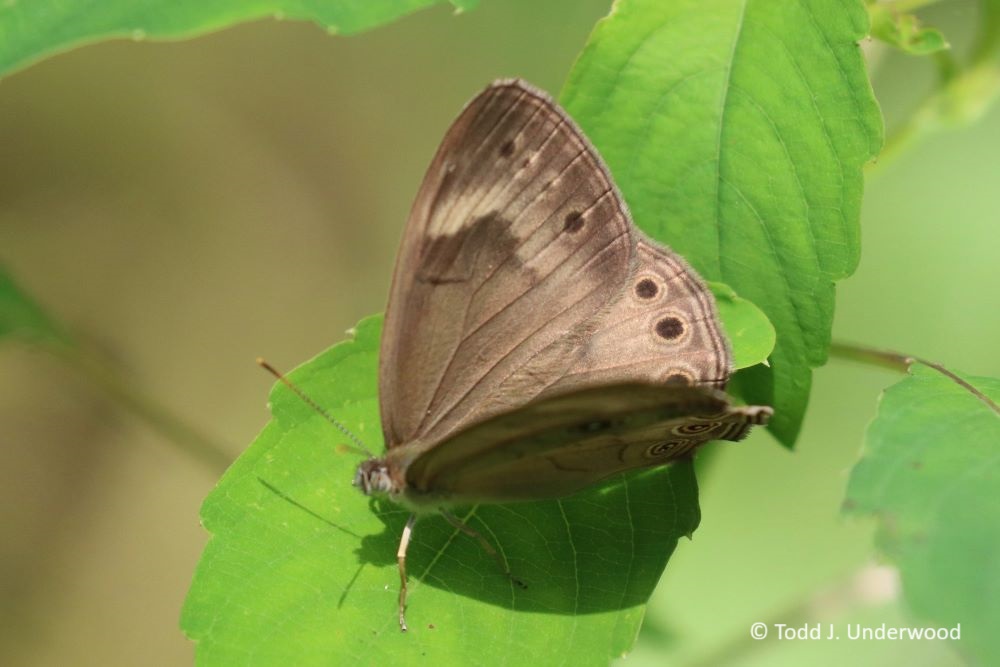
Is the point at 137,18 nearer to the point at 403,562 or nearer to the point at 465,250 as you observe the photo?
the point at 465,250

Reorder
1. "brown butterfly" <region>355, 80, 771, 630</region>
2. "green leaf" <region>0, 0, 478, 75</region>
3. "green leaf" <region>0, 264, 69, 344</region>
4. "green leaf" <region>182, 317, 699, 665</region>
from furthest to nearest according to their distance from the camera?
"green leaf" <region>0, 264, 69, 344</region>, "brown butterfly" <region>355, 80, 771, 630</region>, "green leaf" <region>182, 317, 699, 665</region>, "green leaf" <region>0, 0, 478, 75</region>

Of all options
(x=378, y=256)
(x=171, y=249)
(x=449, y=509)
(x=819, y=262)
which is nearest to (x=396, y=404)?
(x=449, y=509)

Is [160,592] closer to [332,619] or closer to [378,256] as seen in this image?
[378,256]

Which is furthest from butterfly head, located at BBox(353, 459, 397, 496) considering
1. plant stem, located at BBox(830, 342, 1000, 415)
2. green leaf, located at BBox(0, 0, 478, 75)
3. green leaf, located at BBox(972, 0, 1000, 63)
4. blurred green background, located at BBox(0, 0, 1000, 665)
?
blurred green background, located at BBox(0, 0, 1000, 665)

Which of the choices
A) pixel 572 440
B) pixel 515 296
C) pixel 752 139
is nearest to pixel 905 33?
pixel 752 139

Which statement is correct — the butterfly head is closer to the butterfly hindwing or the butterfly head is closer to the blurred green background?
the butterfly hindwing
